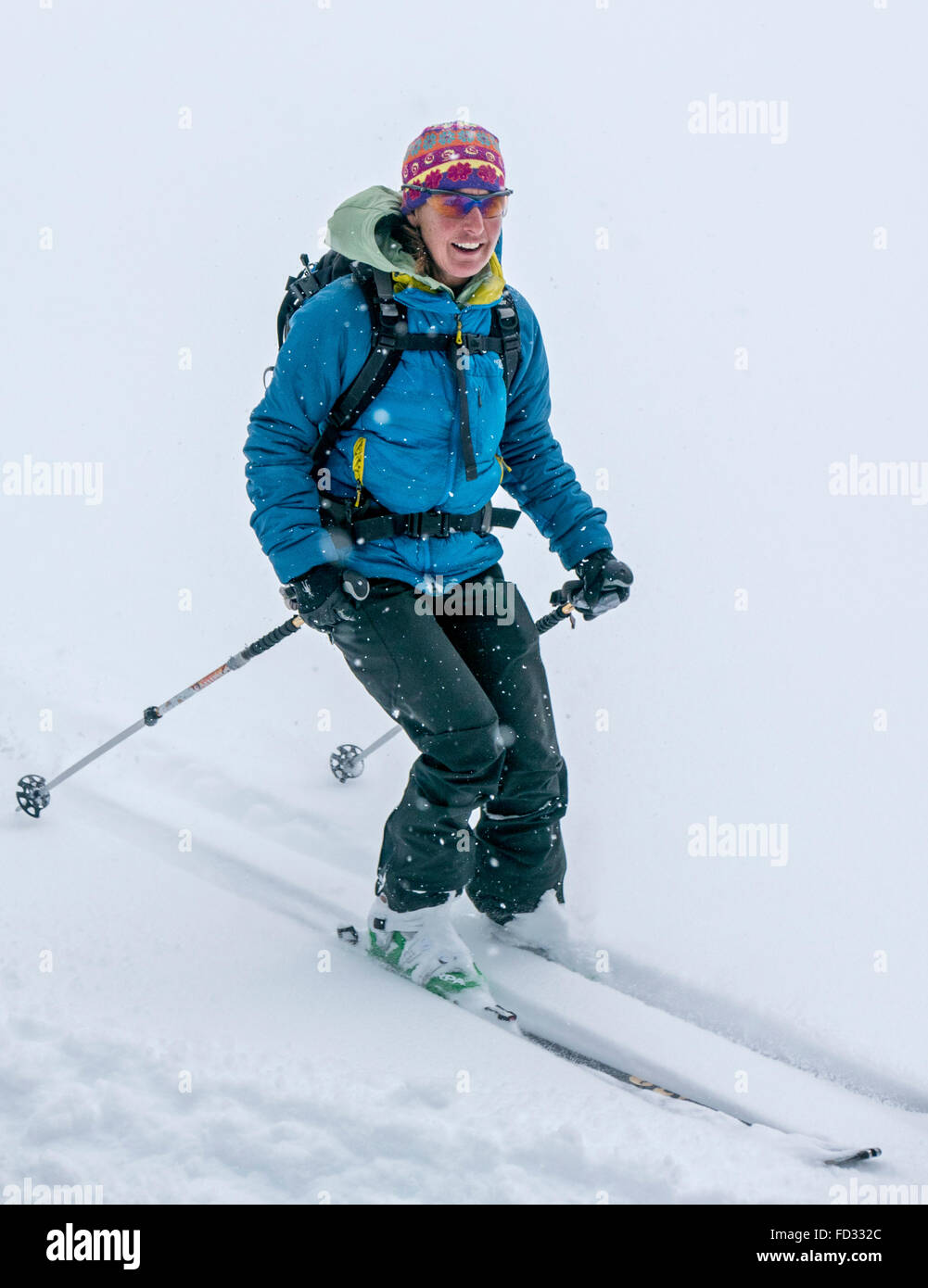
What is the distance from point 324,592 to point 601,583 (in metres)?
1.13

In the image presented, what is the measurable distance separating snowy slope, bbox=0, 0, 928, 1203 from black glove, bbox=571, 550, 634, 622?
127cm

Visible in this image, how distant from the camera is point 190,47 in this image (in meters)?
13.5

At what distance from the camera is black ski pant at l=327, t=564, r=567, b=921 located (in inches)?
141

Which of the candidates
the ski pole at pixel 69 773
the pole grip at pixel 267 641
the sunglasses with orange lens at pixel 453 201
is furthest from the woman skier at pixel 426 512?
the ski pole at pixel 69 773

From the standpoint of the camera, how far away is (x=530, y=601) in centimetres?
757

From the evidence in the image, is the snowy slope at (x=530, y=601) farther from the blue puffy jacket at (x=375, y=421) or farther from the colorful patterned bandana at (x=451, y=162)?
the colorful patterned bandana at (x=451, y=162)

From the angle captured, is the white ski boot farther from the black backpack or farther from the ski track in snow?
the black backpack

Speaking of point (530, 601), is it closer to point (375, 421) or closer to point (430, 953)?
point (430, 953)

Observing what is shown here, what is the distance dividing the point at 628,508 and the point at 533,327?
422 centimetres

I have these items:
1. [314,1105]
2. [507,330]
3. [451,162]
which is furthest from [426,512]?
[314,1105]

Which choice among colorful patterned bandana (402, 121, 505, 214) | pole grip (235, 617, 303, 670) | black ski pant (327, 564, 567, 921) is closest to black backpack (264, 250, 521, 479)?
colorful patterned bandana (402, 121, 505, 214)
